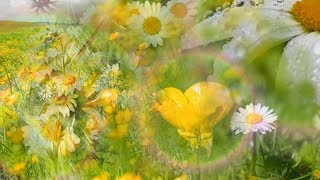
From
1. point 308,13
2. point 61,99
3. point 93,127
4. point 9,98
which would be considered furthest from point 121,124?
point 308,13

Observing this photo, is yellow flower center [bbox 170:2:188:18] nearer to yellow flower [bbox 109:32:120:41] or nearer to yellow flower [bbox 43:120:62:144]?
yellow flower [bbox 109:32:120:41]

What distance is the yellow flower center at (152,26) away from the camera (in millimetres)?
1985

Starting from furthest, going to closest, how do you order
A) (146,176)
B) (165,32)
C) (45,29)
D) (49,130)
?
(45,29)
(165,32)
(49,130)
(146,176)

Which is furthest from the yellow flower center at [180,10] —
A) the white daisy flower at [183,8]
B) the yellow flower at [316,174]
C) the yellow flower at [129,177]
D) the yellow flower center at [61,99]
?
the yellow flower at [316,174]

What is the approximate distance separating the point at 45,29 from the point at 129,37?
38 cm

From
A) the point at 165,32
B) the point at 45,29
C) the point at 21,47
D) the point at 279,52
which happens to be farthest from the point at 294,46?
the point at 21,47

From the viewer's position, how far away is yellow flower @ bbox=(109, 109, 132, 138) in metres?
1.80

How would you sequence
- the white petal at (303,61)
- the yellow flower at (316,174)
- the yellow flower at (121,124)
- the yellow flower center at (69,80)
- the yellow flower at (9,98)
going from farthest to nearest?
the yellow flower at (9,98), the yellow flower center at (69,80), the yellow flower at (121,124), the white petal at (303,61), the yellow flower at (316,174)

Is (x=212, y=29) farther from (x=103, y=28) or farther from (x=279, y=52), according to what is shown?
(x=103, y=28)

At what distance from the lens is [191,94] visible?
1.72m

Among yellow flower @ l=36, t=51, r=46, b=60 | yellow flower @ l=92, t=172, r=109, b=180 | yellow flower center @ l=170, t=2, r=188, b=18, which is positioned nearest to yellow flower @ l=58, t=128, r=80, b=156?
yellow flower @ l=92, t=172, r=109, b=180

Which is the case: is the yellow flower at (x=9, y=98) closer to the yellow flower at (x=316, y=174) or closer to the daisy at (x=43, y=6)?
the daisy at (x=43, y=6)

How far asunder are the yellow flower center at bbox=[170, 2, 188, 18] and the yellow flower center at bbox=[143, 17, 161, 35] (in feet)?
0.18

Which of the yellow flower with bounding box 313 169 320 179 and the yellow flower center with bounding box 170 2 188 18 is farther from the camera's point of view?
the yellow flower center with bounding box 170 2 188 18
